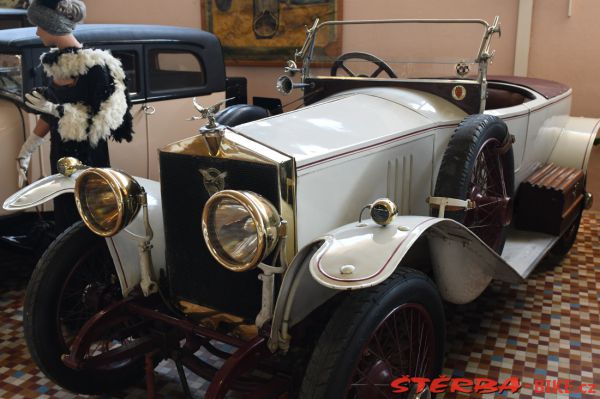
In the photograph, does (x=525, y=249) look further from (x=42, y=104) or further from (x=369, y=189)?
(x=42, y=104)

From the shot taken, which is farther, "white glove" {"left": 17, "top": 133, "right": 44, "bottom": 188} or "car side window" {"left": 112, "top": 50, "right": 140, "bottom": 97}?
"car side window" {"left": 112, "top": 50, "right": 140, "bottom": 97}

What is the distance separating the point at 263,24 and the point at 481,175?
14.2 ft

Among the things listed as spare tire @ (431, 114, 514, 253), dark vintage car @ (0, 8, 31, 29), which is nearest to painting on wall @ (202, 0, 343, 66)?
dark vintage car @ (0, 8, 31, 29)

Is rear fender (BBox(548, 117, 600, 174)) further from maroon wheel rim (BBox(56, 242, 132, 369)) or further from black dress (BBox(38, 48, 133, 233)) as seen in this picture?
maroon wheel rim (BBox(56, 242, 132, 369))

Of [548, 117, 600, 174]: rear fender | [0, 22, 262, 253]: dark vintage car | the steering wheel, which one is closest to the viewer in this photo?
the steering wheel

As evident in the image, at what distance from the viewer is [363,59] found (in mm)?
3012

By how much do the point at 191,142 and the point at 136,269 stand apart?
0.56 meters

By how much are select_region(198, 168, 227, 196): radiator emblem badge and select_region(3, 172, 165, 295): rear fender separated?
39 cm

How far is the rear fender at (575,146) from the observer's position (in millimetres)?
3643

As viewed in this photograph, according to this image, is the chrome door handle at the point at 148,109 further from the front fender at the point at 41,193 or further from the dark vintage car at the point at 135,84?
the front fender at the point at 41,193

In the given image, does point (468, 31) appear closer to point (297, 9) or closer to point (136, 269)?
point (136, 269)

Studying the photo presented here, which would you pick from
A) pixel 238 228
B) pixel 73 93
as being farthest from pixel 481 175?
pixel 73 93

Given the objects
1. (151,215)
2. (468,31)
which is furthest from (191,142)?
(468,31)

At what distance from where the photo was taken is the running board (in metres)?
2.78
